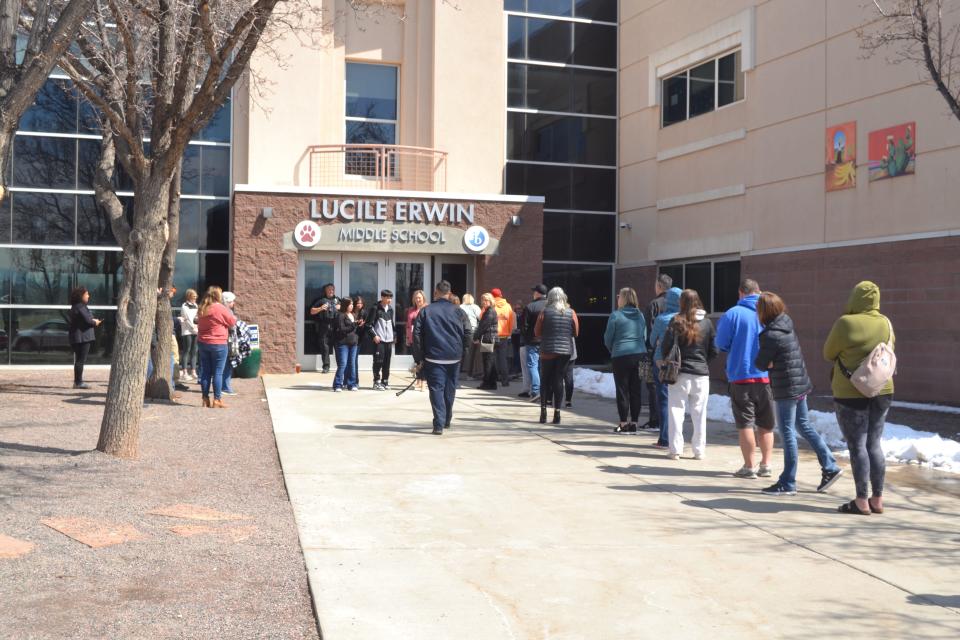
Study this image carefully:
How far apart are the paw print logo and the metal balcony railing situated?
4.86ft

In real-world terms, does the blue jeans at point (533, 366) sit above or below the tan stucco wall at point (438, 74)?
below

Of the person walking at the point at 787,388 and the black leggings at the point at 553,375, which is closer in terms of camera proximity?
the person walking at the point at 787,388

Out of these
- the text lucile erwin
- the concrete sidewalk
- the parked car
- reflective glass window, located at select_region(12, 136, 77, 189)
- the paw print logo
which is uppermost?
reflective glass window, located at select_region(12, 136, 77, 189)

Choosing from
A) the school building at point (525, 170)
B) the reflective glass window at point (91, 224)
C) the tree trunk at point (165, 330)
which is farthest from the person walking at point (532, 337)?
the reflective glass window at point (91, 224)

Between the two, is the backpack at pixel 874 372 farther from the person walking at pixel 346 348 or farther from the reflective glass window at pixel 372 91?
the reflective glass window at pixel 372 91

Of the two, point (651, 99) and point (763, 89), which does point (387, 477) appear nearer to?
point (763, 89)

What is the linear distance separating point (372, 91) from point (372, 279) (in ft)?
15.6

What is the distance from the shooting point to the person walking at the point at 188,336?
1733cm

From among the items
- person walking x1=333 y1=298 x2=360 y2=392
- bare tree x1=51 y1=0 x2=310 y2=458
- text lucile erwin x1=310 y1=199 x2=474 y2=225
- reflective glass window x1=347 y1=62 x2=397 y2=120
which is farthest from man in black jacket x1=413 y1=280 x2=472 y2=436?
reflective glass window x1=347 y1=62 x2=397 y2=120

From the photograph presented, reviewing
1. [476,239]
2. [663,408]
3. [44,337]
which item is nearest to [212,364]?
[663,408]

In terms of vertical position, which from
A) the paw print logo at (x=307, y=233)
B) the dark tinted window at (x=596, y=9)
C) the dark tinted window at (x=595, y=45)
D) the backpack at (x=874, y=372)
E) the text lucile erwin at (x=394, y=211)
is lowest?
the backpack at (x=874, y=372)

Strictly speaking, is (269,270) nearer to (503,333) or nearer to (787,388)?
(503,333)

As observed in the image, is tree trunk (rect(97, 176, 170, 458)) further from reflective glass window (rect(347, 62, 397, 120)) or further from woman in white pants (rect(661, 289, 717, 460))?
reflective glass window (rect(347, 62, 397, 120))

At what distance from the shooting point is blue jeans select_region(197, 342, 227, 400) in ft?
44.9
